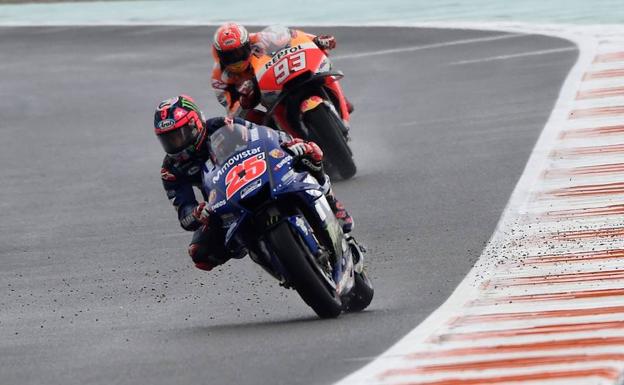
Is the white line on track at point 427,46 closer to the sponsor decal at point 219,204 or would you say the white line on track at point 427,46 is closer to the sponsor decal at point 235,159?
the sponsor decal at point 235,159

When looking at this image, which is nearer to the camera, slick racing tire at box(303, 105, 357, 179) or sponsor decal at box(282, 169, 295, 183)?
sponsor decal at box(282, 169, 295, 183)

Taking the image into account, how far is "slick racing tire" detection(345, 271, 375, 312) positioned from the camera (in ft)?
30.7

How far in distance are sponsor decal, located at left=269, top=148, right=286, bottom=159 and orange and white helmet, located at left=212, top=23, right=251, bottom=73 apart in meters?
5.09

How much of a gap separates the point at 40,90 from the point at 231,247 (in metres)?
14.6

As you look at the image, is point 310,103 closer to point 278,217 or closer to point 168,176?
point 168,176

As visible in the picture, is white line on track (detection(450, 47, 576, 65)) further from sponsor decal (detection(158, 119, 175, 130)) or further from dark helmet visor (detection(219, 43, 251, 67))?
sponsor decal (detection(158, 119, 175, 130))

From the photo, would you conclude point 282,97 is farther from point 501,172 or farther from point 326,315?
point 326,315

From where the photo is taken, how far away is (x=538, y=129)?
52.4 feet

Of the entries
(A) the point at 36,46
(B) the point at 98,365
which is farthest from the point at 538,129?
(A) the point at 36,46

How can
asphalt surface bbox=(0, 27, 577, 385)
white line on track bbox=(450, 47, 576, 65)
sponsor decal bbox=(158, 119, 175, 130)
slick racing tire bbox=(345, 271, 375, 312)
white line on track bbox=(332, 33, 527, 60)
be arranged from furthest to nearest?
white line on track bbox=(332, 33, 527, 60)
white line on track bbox=(450, 47, 576, 65)
slick racing tire bbox=(345, 271, 375, 312)
sponsor decal bbox=(158, 119, 175, 130)
asphalt surface bbox=(0, 27, 577, 385)

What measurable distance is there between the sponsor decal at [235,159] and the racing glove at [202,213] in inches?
6.4

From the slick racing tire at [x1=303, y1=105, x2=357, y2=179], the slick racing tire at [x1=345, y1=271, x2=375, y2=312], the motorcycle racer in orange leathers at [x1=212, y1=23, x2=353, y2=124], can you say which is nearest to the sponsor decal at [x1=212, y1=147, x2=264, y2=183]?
the slick racing tire at [x1=345, y1=271, x2=375, y2=312]

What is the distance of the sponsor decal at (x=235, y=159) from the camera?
29.3 ft

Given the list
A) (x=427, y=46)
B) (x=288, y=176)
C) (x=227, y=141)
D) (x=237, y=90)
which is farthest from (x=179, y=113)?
(x=427, y=46)
